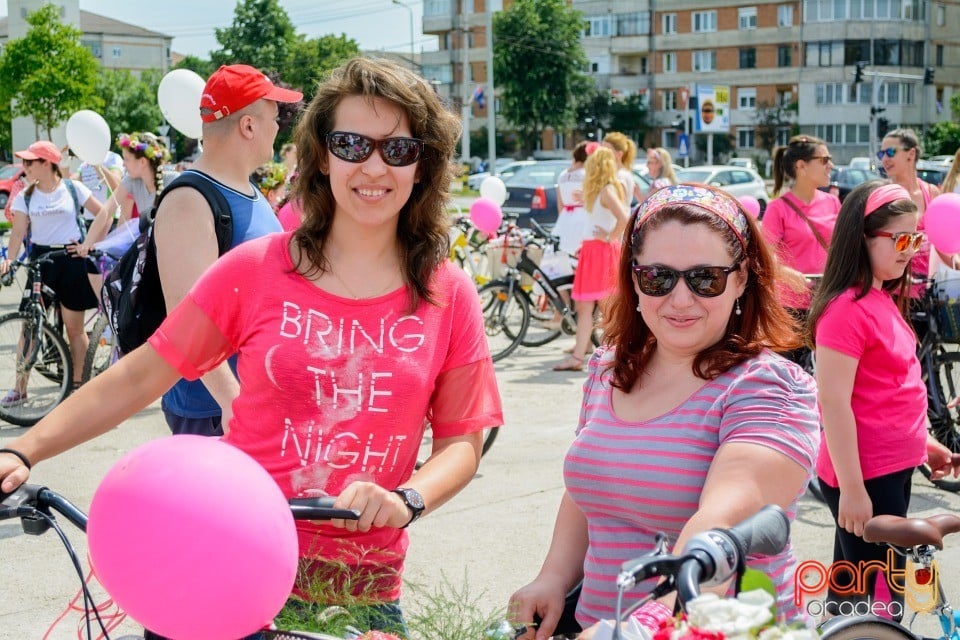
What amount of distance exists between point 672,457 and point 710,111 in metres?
66.0

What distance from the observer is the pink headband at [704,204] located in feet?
7.47

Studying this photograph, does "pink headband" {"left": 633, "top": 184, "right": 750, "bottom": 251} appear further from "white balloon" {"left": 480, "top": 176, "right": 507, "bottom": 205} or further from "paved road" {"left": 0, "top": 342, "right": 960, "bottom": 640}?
"white balloon" {"left": 480, "top": 176, "right": 507, "bottom": 205}

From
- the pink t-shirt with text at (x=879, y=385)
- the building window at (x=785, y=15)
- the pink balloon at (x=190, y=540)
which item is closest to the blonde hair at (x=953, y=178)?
the pink t-shirt with text at (x=879, y=385)

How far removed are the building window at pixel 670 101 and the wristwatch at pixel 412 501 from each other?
267 ft

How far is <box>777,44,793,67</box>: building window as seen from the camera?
250 ft

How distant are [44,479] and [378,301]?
4.96 metres

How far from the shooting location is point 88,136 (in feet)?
31.1

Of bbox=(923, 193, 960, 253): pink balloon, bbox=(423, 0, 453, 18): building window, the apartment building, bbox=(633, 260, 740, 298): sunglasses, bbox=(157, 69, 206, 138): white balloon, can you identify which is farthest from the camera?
bbox=(423, 0, 453, 18): building window

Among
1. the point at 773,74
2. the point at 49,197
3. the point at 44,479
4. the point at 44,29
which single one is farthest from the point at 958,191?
the point at 773,74

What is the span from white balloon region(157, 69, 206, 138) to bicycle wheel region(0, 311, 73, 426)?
2913 mm

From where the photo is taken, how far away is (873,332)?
12.4 feet

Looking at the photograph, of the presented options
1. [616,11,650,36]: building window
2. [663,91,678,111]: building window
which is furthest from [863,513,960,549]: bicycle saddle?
[616,11,650,36]: building window

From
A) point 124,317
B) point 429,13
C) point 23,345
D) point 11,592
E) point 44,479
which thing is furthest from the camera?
point 429,13

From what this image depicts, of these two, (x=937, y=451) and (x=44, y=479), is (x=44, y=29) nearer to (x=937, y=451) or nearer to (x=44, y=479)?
(x=44, y=479)
